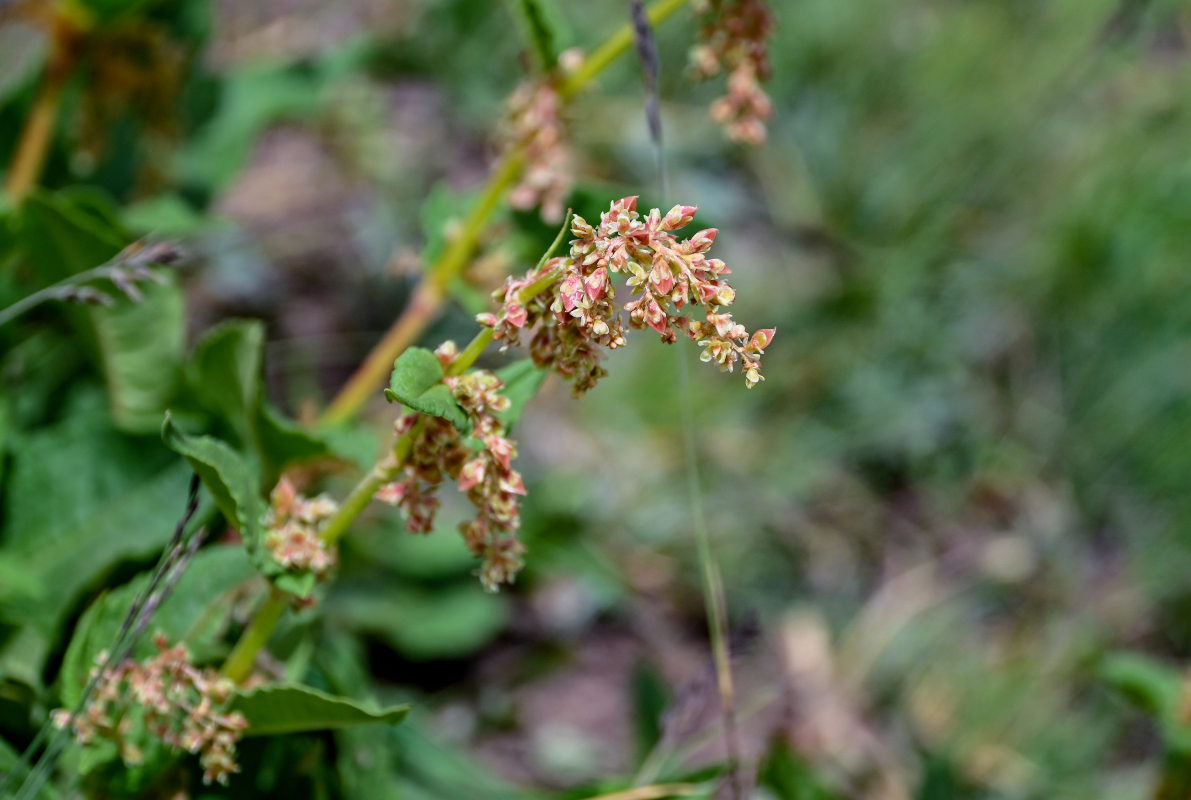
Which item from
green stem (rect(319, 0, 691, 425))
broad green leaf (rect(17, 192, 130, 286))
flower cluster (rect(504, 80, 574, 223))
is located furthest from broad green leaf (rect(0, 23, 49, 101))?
flower cluster (rect(504, 80, 574, 223))

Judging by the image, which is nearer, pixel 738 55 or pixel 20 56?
pixel 738 55

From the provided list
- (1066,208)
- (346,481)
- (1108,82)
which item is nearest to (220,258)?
(346,481)

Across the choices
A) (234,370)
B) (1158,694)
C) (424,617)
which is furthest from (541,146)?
(1158,694)

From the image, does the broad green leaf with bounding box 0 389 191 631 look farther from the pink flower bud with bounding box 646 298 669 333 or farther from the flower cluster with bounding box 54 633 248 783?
the pink flower bud with bounding box 646 298 669 333

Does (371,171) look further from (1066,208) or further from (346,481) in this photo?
(1066,208)

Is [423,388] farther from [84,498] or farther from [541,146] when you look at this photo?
[84,498]
